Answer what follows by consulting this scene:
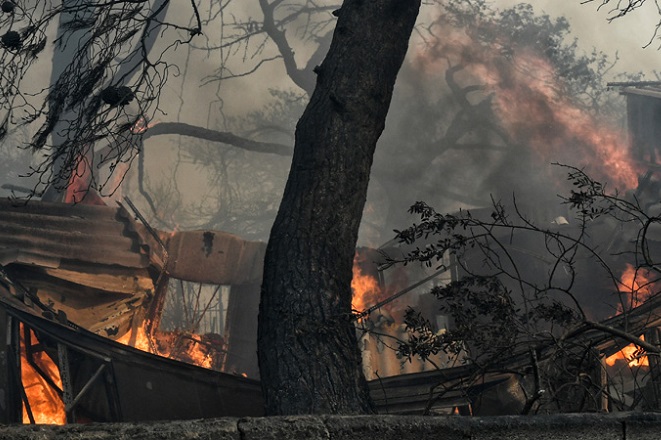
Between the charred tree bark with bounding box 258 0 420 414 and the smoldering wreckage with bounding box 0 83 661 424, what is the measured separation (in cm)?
43

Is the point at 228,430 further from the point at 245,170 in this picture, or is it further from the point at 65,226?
the point at 245,170

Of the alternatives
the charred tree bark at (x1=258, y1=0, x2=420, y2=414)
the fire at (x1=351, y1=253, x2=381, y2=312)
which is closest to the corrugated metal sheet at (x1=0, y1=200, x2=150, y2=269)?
the fire at (x1=351, y1=253, x2=381, y2=312)

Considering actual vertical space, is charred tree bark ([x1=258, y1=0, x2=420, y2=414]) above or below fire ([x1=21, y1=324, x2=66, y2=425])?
above

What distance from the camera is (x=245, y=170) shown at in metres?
30.8

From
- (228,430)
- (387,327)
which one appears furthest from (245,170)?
(228,430)

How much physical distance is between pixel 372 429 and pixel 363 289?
548 inches

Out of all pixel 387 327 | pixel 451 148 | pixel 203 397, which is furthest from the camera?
pixel 451 148

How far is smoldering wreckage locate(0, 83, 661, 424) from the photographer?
6.12 meters

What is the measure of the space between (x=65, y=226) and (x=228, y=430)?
9.92 metres

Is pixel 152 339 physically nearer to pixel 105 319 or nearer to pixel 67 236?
pixel 105 319

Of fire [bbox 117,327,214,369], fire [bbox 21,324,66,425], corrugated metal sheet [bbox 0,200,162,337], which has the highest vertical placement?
corrugated metal sheet [bbox 0,200,162,337]

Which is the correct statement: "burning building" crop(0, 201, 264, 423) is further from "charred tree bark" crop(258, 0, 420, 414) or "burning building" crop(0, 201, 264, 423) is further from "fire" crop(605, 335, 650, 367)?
"fire" crop(605, 335, 650, 367)

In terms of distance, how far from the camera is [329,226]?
14.8 feet

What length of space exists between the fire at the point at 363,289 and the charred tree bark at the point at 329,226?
1124 cm
